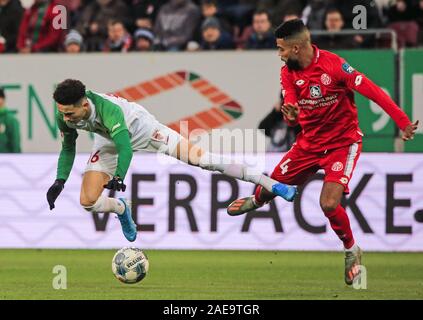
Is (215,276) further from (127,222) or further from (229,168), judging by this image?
(229,168)

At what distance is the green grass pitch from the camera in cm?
1079

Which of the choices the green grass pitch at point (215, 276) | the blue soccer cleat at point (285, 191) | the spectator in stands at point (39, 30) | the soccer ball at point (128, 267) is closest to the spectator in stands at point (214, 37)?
the spectator in stands at point (39, 30)

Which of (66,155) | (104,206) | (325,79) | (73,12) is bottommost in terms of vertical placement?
(104,206)

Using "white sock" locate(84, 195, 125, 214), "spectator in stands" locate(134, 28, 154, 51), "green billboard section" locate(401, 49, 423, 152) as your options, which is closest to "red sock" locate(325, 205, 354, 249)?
"white sock" locate(84, 195, 125, 214)

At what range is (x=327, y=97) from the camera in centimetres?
1148

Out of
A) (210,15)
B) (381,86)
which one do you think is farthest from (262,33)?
(381,86)

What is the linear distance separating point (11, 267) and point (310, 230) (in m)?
4.08

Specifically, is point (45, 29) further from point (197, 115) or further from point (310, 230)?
point (310, 230)

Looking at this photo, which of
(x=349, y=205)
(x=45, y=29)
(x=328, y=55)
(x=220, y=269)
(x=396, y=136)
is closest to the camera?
(x=328, y=55)

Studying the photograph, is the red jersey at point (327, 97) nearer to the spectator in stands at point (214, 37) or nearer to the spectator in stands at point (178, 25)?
the spectator in stands at point (214, 37)

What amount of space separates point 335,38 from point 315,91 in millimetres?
6646

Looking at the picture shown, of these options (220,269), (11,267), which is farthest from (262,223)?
(11,267)

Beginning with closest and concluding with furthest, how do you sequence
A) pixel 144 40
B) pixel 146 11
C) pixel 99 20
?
pixel 144 40 → pixel 146 11 → pixel 99 20

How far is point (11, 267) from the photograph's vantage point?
13.5 m
